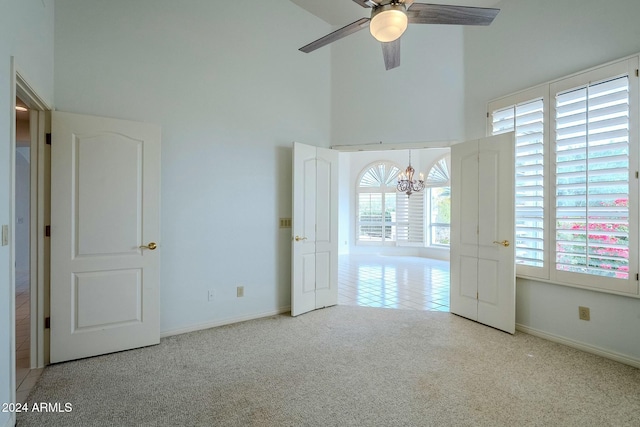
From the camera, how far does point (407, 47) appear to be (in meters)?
4.17

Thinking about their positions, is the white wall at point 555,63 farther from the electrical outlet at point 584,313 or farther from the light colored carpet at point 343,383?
the light colored carpet at point 343,383

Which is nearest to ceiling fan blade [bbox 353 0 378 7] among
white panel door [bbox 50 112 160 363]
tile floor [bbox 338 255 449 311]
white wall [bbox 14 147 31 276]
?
white panel door [bbox 50 112 160 363]

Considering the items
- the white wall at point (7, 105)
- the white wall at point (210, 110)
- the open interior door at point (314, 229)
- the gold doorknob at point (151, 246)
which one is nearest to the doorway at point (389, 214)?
the open interior door at point (314, 229)

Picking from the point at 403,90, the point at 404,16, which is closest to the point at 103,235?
the point at 404,16

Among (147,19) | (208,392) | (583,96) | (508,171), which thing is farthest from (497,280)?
(147,19)

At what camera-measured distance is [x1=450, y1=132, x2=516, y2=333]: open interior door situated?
3377 mm

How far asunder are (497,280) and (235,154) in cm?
330

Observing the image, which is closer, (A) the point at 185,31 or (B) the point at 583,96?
(B) the point at 583,96

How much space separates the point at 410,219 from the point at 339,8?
6556mm

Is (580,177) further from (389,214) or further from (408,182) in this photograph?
(389,214)

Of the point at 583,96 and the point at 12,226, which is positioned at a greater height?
the point at 583,96

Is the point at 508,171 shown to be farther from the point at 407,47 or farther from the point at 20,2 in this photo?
the point at 20,2

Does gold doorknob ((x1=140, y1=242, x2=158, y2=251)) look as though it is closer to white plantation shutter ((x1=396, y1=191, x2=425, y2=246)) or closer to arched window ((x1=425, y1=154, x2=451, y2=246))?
white plantation shutter ((x1=396, y1=191, x2=425, y2=246))

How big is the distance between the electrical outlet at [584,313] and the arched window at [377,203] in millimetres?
6537
